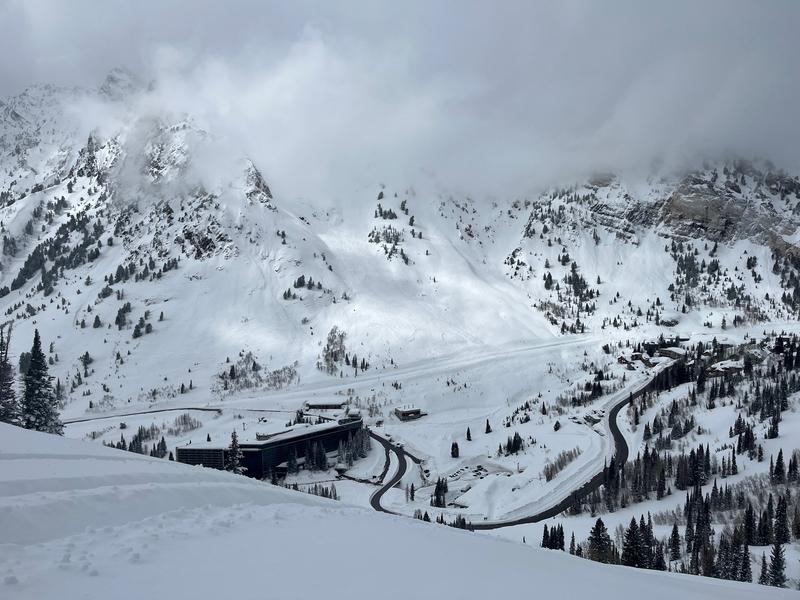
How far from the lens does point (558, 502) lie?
87.6m

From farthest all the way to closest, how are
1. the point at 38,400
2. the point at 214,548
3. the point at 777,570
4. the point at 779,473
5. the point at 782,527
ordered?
the point at 779,473
the point at 782,527
the point at 777,570
the point at 38,400
the point at 214,548

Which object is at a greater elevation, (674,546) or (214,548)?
(214,548)

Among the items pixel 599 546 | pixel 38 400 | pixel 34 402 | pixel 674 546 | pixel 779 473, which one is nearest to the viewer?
pixel 34 402

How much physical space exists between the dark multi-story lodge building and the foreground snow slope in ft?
264

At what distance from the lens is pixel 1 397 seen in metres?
46.8

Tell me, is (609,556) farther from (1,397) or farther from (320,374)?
(320,374)

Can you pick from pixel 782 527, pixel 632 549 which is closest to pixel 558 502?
pixel 632 549

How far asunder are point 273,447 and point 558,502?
51356 mm

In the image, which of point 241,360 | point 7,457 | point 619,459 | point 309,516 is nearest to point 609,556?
point 619,459

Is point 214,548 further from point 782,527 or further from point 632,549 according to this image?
point 782,527

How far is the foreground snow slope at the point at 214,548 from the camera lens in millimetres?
10203

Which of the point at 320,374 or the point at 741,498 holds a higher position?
the point at 320,374

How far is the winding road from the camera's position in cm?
8138

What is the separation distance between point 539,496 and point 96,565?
285ft
